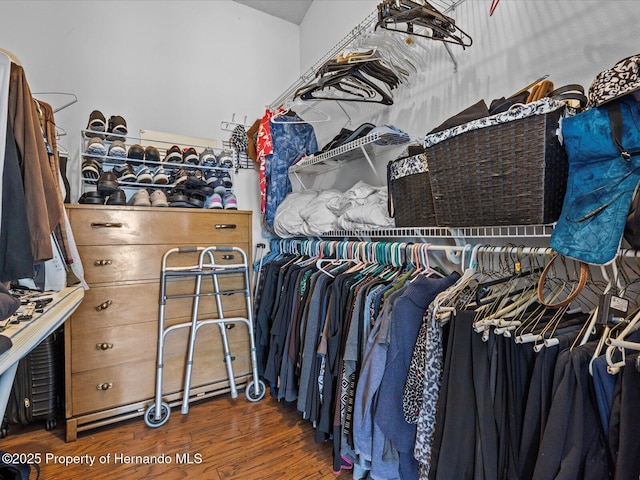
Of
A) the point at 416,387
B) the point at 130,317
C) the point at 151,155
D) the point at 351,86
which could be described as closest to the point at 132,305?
the point at 130,317

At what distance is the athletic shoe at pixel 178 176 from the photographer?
6.88ft

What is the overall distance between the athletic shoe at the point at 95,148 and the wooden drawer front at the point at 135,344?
1.03m

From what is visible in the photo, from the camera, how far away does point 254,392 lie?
6.91 feet

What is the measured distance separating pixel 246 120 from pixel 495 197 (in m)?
2.21

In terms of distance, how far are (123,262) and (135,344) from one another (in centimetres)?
47

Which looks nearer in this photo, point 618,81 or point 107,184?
point 618,81

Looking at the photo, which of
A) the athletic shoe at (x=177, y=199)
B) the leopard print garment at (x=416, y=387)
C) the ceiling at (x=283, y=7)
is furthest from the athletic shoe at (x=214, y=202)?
the ceiling at (x=283, y=7)

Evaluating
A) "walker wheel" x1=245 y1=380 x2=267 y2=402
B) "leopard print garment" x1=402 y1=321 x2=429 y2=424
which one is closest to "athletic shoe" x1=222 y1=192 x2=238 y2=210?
"walker wheel" x1=245 y1=380 x2=267 y2=402

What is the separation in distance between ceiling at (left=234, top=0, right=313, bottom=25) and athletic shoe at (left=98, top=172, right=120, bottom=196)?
6.02 feet

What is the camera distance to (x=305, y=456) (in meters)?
1.58

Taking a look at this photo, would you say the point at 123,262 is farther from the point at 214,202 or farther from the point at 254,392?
the point at 254,392

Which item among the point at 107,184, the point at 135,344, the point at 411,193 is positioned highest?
the point at 107,184

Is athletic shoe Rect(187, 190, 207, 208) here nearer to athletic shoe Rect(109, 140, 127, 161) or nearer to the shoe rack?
the shoe rack

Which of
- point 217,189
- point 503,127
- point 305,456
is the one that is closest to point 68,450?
point 305,456
